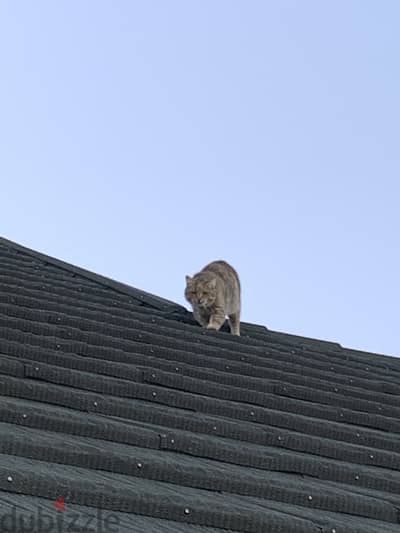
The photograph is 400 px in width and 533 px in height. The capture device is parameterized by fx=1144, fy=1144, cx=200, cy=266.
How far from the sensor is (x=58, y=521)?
89.8 inches

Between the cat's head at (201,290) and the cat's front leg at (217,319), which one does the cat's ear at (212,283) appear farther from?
the cat's front leg at (217,319)

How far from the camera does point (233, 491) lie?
2994 mm

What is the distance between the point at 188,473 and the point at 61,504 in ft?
1.99

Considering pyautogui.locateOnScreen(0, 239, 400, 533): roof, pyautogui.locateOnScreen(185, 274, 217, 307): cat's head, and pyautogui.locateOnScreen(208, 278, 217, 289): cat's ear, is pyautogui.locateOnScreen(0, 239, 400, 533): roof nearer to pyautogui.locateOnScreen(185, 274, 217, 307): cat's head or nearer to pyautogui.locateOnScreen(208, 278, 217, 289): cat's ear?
pyautogui.locateOnScreen(185, 274, 217, 307): cat's head

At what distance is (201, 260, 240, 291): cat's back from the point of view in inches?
297

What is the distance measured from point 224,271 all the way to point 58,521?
5465mm

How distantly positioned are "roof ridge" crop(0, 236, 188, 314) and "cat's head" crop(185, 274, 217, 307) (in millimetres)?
274

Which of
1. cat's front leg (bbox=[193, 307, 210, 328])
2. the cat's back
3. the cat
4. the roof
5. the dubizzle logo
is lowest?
the dubizzle logo

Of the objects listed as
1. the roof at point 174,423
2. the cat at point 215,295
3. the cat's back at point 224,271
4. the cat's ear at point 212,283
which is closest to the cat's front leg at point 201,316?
the cat at point 215,295

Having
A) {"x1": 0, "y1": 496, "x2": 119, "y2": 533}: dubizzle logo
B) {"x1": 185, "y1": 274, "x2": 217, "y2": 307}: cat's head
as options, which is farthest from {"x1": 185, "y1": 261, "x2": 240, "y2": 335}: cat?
{"x1": 0, "y1": 496, "x2": 119, "y2": 533}: dubizzle logo

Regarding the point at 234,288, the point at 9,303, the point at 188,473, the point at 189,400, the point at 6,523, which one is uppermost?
the point at 234,288

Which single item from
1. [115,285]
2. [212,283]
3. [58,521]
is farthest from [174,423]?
[212,283]

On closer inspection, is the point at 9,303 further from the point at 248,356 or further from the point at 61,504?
the point at 61,504

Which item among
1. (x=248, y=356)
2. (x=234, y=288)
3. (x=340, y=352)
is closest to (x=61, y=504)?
(x=248, y=356)
